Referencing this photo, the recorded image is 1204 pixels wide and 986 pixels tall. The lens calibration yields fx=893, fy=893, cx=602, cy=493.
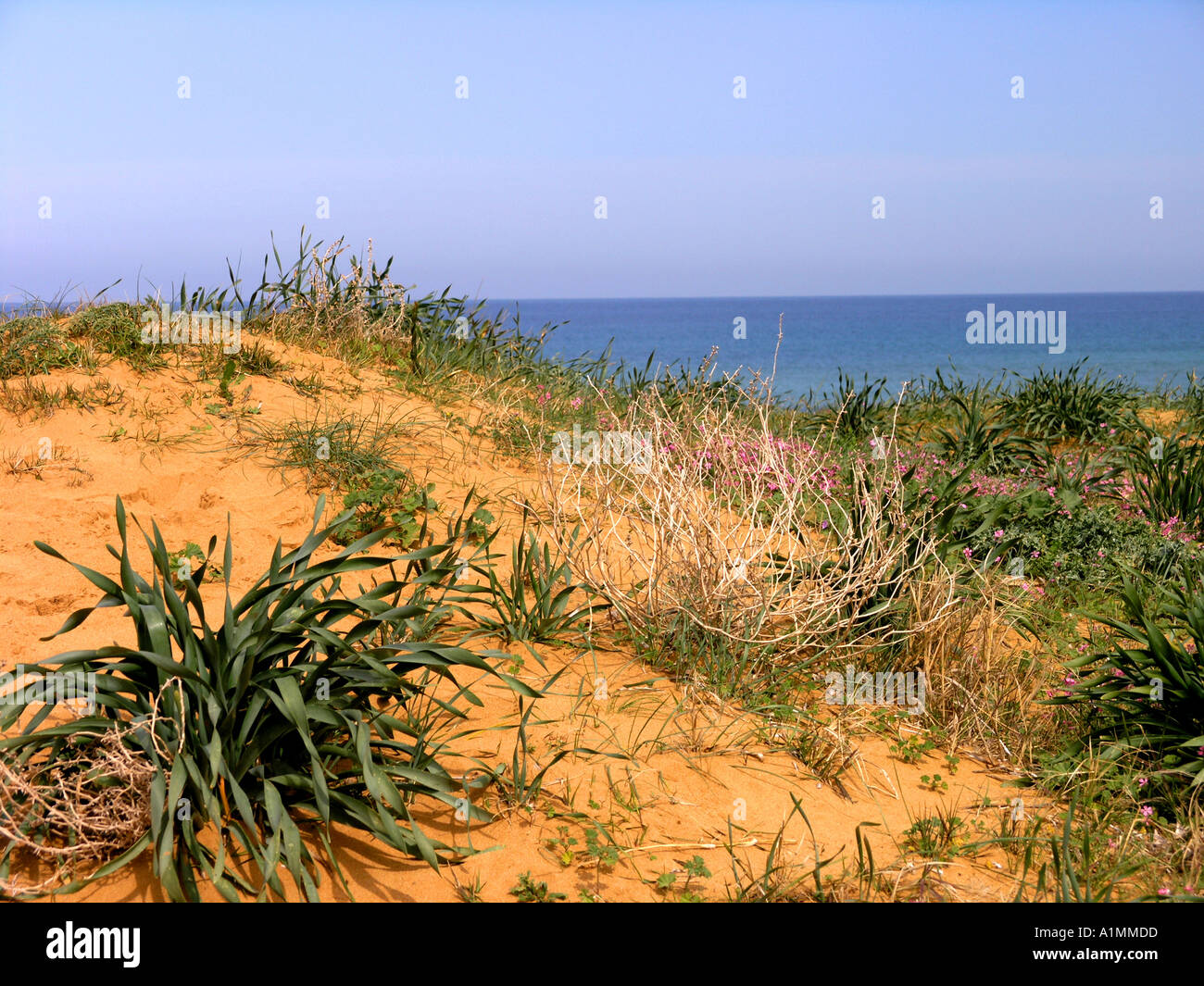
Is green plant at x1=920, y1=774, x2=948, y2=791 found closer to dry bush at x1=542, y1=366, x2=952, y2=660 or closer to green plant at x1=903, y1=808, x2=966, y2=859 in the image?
green plant at x1=903, y1=808, x2=966, y2=859

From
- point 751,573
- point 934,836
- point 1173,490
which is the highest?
point 1173,490

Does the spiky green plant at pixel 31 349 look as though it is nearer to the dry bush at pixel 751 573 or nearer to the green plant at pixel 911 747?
the dry bush at pixel 751 573

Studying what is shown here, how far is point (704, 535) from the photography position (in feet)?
13.8

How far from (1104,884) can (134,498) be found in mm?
5316

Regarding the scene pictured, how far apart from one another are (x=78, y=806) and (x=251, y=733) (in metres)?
0.50

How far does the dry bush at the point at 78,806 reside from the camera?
259cm

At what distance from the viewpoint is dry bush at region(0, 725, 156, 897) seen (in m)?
2.59

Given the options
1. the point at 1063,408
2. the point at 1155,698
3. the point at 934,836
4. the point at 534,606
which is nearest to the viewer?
the point at 934,836

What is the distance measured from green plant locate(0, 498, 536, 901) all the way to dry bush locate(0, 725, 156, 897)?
0.02m

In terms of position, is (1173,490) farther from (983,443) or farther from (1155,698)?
(1155,698)

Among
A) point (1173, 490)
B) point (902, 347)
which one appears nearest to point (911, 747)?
point (1173, 490)

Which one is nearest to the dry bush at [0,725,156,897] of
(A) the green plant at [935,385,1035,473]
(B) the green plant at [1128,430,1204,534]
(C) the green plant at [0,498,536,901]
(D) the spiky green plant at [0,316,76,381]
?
(C) the green plant at [0,498,536,901]

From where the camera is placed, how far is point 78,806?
2623 mm

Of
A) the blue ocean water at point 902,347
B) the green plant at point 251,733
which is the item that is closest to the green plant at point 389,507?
the green plant at point 251,733
